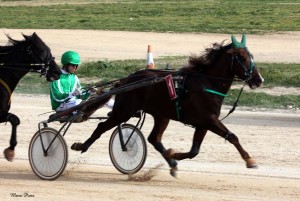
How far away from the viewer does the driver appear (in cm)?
1057

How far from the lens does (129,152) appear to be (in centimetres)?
1079

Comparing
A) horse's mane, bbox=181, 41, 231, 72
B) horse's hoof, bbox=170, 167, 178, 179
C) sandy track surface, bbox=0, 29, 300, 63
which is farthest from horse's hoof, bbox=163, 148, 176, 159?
sandy track surface, bbox=0, 29, 300, 63

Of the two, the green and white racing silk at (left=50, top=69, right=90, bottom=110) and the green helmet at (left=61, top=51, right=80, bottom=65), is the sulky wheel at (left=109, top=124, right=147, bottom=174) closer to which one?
the green and white racing silk at (left=50, top=69, right=90, bottom=110)

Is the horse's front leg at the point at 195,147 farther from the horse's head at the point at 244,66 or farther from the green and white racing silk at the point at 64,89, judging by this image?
the green and white racing silk at the point at 64,89

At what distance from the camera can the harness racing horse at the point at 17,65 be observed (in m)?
10.6

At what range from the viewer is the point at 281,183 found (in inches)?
401

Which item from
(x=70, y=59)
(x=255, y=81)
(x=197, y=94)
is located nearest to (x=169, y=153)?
(x=197, y=94)

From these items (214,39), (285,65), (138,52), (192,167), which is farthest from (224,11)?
(192,167)

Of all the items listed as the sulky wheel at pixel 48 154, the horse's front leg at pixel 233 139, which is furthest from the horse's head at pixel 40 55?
the horse's front leg at pixel 233 139

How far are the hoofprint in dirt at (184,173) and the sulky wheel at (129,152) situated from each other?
170mm

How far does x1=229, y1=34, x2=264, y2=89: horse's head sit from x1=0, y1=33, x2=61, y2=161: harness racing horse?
211 cm

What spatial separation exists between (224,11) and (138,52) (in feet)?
64.9

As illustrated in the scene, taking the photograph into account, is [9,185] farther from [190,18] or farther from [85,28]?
[190,18]

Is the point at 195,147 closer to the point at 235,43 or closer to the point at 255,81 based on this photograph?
the point at 255,81
